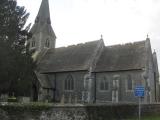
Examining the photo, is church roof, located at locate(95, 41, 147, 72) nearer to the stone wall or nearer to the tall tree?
the stone wall

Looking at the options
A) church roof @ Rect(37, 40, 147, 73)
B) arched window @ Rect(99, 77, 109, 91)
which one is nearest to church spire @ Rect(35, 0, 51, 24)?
church roof @ Rect(37, 40, 147, 73)

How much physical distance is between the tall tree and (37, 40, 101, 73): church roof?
8003mm

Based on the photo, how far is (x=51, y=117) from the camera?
1881cm

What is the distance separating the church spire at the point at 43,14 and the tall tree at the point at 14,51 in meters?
17.6

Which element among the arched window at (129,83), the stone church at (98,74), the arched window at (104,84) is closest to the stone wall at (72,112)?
the arched window at (129,83)

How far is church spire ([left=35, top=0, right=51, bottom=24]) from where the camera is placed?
50.9 m

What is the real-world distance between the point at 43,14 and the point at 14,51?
2295 cm

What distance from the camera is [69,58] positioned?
41719 mm

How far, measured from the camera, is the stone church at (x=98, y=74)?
35000 mm

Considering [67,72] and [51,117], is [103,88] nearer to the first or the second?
[67,72]

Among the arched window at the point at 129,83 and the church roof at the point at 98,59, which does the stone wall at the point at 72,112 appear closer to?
the arched window at the point at 129,83

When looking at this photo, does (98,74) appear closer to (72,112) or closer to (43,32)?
(43,32)

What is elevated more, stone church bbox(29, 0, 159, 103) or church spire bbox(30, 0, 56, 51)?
church spire bbox(30, 0, 56, 51)

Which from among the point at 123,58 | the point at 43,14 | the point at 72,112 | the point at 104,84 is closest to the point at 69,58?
the point at 104,84
